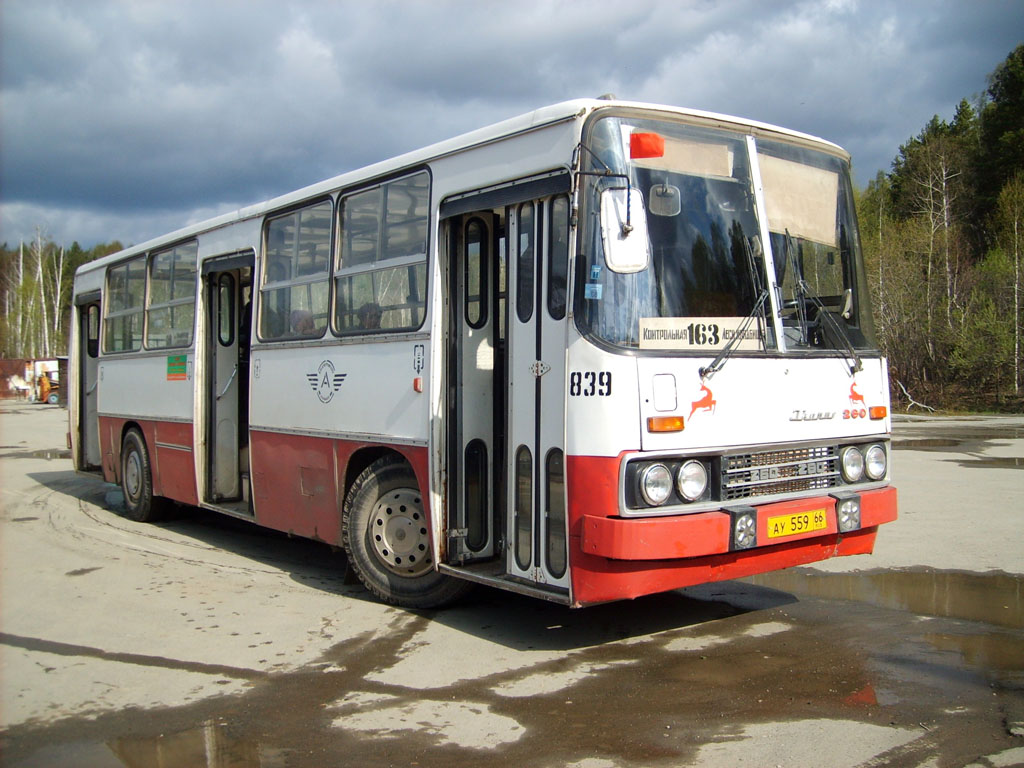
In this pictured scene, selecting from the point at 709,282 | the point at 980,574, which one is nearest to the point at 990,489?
the point at 980,574

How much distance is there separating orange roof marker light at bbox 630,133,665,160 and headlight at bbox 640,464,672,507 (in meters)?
1.77

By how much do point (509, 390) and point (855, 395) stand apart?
2.29 m

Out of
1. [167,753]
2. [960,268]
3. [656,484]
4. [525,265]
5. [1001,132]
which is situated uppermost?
[1001,132]

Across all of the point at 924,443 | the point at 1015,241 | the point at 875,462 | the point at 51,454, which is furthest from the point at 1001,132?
the point at 875,462

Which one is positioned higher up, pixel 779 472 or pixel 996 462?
pixel 779 472

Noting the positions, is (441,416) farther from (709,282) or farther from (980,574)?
(980,574)

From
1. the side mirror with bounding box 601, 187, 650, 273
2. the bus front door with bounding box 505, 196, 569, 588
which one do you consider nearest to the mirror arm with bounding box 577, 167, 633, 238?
the side mirror with bounding box 601, 187, 650, 273

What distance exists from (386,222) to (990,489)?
30.7 feet

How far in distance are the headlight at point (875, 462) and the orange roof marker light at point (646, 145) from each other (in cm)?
250

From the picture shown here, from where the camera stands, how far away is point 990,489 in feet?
40.9

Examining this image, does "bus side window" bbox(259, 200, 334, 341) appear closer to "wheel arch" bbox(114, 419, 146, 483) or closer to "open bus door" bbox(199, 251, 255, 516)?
"open bus door" bbox(199, 251, 255, 516)

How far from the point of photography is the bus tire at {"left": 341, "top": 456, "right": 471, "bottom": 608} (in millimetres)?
6855

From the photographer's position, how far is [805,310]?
6039 millimetres

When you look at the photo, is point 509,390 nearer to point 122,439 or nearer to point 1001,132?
point 122,439
